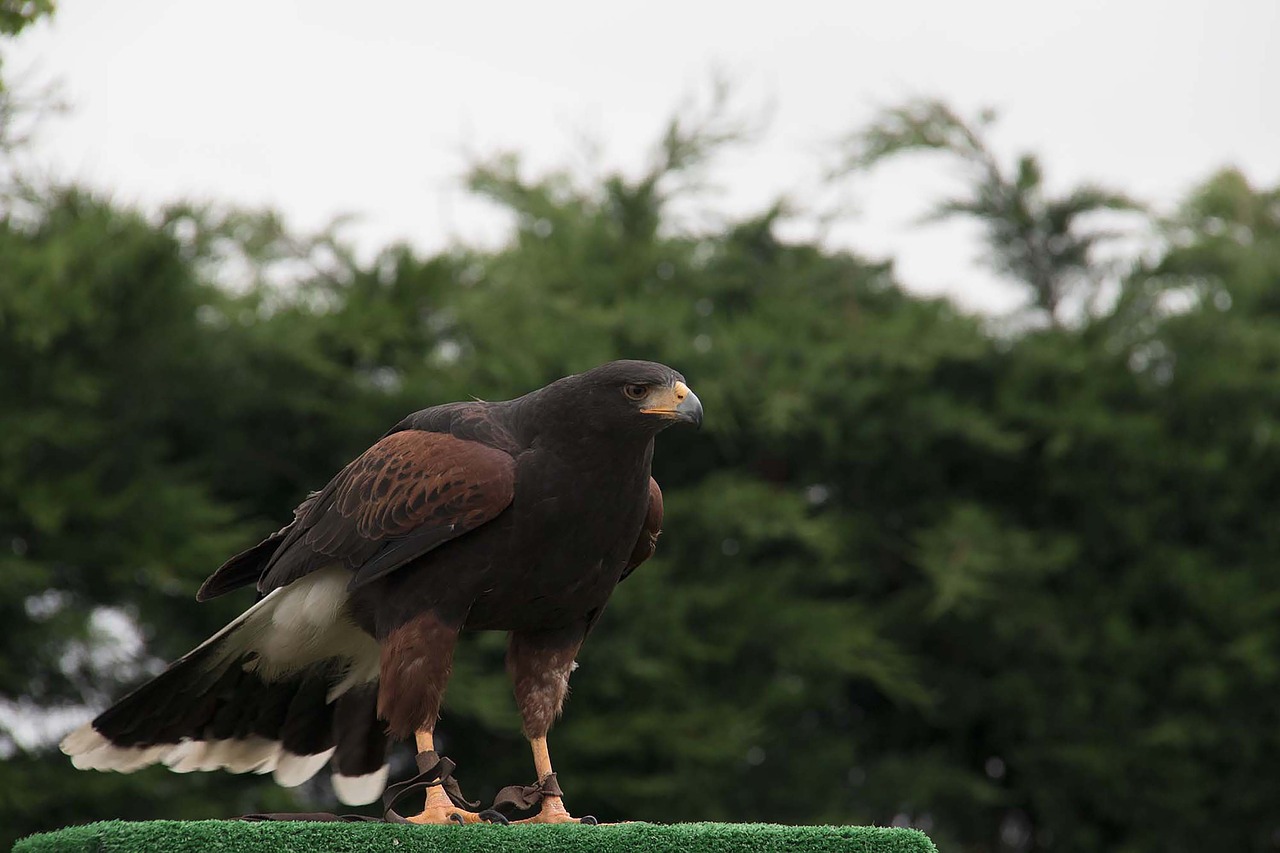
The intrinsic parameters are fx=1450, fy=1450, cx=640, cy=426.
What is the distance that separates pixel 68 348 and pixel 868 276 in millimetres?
5985

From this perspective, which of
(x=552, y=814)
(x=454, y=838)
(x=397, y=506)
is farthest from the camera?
(x=552, y=814)

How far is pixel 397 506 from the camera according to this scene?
3.84 meters

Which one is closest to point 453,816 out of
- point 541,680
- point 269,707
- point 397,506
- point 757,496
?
point 541,680

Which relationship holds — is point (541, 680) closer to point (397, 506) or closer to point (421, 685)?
point (421, 685)

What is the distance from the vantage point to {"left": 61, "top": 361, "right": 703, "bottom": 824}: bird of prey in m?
Result: 3.73

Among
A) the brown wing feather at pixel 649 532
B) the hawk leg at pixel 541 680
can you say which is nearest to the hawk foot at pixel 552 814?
the hawk leg at pixel 541 680

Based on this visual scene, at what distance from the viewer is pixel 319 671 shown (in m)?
4.35

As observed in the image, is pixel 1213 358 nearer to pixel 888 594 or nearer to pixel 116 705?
pixel 888 594

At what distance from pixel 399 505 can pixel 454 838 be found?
0.88 meters

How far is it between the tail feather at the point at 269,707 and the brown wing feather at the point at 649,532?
825 mm

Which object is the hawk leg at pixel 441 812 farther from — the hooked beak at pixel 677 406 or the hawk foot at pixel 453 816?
the hooked beak at pixel 677 406

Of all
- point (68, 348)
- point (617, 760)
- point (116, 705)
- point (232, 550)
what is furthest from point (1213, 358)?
point (116, 705)

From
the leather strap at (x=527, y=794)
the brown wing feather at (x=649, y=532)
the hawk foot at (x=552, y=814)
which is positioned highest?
the brown wing feather at (x=649, y=532)

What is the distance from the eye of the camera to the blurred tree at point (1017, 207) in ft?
37.0
